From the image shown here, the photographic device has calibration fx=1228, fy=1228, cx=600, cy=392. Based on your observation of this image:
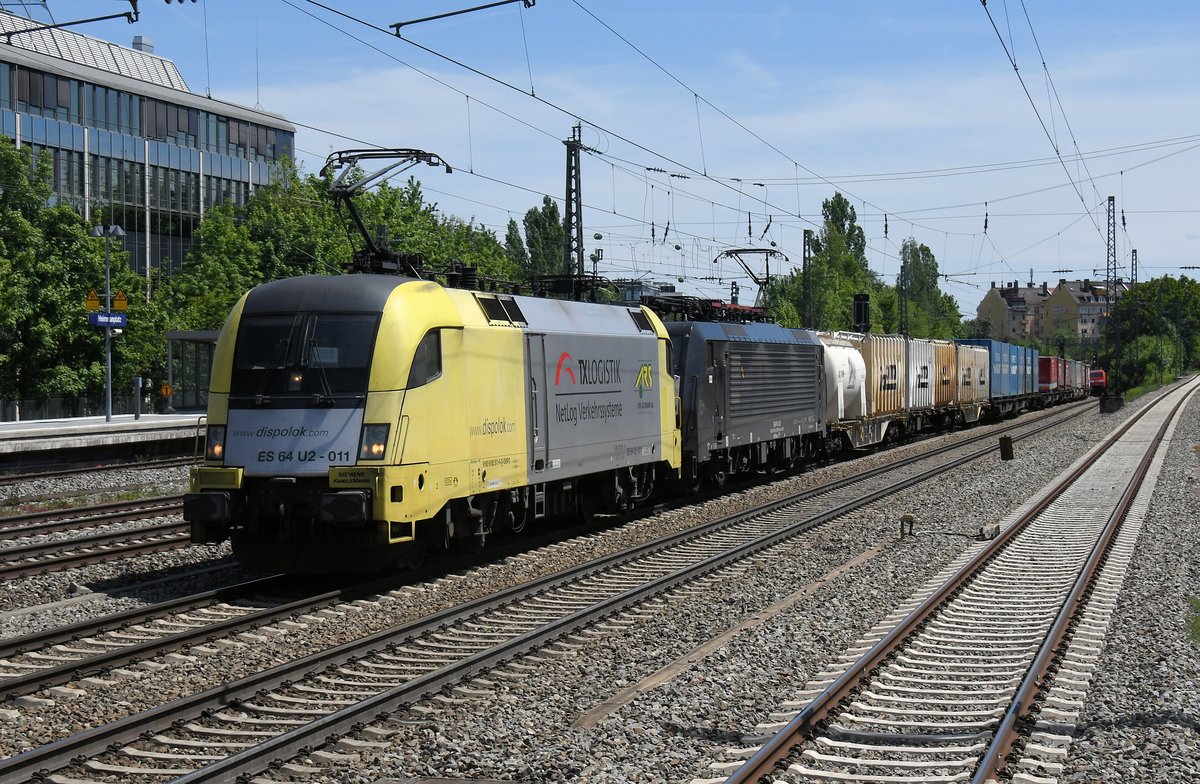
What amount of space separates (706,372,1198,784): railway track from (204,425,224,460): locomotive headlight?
661 centimetres

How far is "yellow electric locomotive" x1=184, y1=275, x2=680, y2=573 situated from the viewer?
12.0m

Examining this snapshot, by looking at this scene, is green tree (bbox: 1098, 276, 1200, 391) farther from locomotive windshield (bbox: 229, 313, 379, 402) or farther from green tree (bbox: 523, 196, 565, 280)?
locomotive windshield (bbox: 229, 313, 379, 402)

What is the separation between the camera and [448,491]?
12844 mm

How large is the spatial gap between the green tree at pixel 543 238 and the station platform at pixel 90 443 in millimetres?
70487

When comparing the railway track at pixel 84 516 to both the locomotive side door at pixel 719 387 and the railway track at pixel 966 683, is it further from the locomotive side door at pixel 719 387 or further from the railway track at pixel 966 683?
the railway track at pixel 966 683

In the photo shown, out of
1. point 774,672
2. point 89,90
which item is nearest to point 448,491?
point 774,672

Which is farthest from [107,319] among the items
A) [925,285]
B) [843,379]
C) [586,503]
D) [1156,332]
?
[925,285]

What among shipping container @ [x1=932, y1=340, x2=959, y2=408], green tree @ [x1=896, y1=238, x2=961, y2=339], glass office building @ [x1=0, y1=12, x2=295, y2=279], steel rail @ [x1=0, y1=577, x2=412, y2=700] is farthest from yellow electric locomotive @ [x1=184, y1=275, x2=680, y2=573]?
green tree @ [x1=896, y1=238, x2=961, y2=339]

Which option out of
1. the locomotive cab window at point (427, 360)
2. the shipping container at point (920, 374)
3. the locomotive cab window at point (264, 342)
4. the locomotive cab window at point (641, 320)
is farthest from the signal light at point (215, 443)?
the shipping container at point (920, 374)

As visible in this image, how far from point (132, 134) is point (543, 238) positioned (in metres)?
51.8

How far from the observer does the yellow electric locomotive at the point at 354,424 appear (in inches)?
472

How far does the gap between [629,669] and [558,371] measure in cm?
661

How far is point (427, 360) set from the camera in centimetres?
1261

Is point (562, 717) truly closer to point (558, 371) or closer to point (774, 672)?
point (774, 672)
